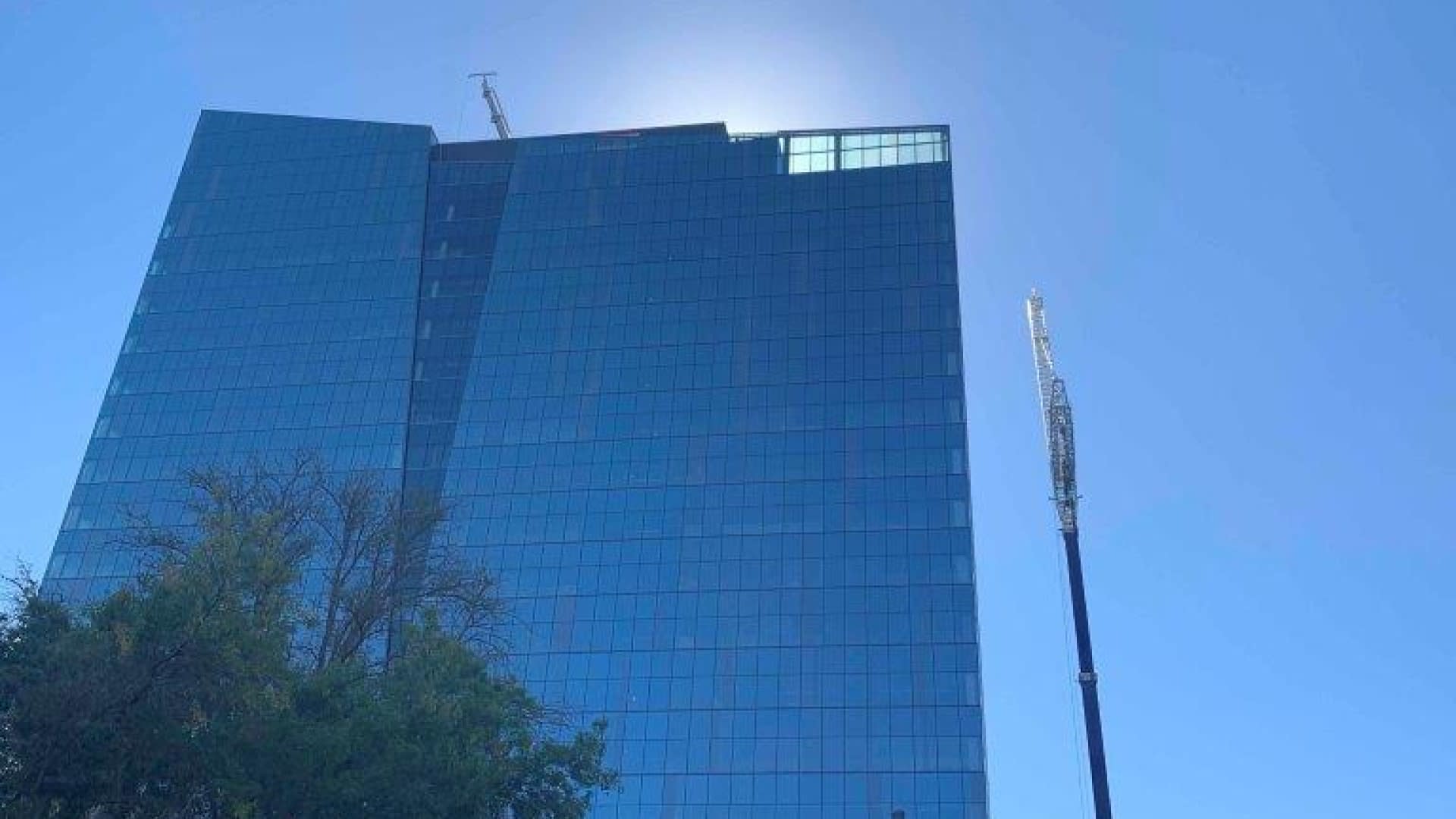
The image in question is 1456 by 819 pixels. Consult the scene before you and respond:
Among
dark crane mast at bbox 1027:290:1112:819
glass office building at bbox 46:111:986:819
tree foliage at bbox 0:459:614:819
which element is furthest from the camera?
glass office building at bbox 46:111:986:819

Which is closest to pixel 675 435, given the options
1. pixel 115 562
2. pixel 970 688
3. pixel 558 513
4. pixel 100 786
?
pixel 558 513

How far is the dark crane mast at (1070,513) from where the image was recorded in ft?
200

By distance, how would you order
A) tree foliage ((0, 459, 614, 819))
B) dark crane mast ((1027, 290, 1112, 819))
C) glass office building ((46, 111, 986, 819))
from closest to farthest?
tree foliage ((0, 459, 614, 819)) < dark crane mast ((1027, 290, 1112, 819)) < glass office building ((46, 111, 986, 819))

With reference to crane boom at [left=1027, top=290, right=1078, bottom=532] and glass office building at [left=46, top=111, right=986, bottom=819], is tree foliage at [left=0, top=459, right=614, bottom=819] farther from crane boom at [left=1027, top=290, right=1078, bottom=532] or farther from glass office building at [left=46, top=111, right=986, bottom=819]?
glass office building at [left=46, top=111, right=986, bottom=819]

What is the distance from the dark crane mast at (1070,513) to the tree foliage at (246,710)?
19.8m

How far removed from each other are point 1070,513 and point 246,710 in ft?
127

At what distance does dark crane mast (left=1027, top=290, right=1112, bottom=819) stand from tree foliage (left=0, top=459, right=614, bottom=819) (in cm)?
1976

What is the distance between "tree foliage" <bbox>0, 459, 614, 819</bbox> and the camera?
43156mm

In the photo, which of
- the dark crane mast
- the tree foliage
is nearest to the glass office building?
the dark crane mast

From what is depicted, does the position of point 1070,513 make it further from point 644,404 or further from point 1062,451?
point 644,404

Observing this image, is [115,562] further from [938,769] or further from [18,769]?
[18,769]

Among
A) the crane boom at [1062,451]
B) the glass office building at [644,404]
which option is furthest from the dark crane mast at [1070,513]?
the glass office building at [644,404]

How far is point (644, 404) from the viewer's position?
134 meters

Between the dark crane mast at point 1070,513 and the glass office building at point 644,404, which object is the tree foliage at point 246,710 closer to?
the dark crane mast at point 1070,513
